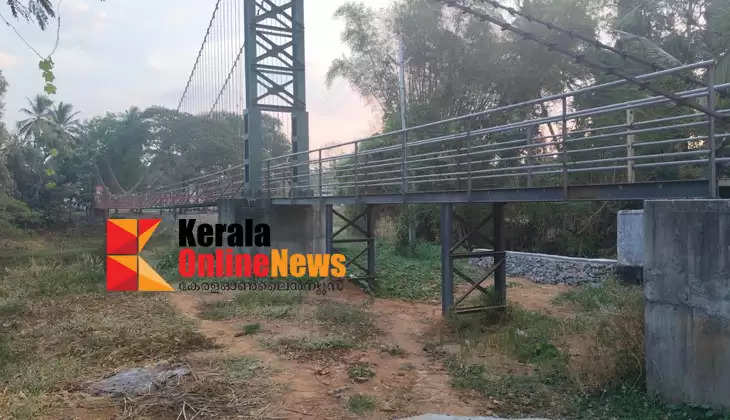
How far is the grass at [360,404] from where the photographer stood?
5078 millimetres

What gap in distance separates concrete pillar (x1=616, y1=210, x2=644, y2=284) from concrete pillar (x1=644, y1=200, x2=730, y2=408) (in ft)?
18.9

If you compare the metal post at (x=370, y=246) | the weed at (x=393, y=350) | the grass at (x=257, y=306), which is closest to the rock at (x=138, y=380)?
the weed at (x=393, y=350)

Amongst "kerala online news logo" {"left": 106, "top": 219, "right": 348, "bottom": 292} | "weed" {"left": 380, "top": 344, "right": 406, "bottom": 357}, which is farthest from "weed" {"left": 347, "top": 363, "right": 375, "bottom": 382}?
"kerala online news logo" {"left": 106, "top": 219, "right": 348, "bottom": 292}

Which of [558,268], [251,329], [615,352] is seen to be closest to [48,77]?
[615,352]

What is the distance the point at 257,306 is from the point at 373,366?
399 centimetres

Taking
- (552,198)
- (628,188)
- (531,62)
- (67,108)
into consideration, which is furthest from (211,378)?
(67,108)

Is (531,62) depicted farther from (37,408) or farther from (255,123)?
(37,408)

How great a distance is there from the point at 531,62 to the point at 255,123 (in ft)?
37.6

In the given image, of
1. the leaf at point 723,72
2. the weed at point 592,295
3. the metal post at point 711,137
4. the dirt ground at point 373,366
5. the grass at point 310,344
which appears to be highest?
the leaf at point 723,72

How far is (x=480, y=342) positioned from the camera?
7.15 meters

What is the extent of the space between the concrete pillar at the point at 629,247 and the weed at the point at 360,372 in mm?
6192

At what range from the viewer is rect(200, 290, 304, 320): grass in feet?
30.6

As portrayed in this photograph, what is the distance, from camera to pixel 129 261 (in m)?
14.7

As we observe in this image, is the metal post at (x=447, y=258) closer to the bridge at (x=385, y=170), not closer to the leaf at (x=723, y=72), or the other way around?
the bridge at (x=385, y=170)
